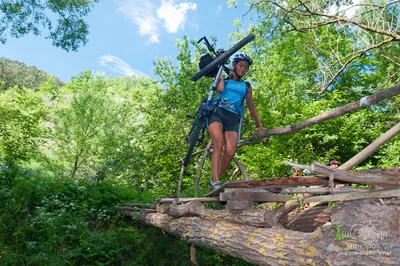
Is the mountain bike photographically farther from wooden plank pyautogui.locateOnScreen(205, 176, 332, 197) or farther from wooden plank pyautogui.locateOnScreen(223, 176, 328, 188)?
wooden plank pyautogui.locateOnScreen(223, 176, 328, 188)

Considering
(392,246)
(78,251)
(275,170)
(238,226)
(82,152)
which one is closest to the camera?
(392,246)

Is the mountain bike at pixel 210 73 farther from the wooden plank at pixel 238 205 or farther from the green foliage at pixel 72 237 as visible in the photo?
the green foliage at pixel 72 237

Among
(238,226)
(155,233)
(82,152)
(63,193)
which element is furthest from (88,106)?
(238,226)

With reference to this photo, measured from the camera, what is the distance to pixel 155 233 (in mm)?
6707

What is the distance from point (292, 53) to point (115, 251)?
15.7m

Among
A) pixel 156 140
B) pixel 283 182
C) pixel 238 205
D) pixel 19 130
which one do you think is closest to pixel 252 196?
pixel 238 205

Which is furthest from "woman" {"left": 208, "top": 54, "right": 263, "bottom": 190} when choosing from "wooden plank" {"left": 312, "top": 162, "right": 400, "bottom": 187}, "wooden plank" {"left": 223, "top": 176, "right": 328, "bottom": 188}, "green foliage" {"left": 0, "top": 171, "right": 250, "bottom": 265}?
"green foliage" {"left": 0, "top": 171, "right": 250, "bottom": 265}

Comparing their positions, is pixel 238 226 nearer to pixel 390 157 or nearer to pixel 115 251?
pixel 115 251

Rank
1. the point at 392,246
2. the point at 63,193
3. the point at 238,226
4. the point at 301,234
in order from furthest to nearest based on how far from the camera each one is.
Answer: the point at 63,193 < the point at 238,226 < the point at 301,234 < the point at 392,246

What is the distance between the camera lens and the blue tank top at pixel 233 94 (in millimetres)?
4379

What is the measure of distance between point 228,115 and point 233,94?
0.29m

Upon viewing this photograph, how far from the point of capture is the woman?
431cm

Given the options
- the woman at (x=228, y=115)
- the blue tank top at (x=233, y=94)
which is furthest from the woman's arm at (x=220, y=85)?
the blue tank top at (x=233, y=94)

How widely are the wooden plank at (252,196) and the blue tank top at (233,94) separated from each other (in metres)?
1.17
